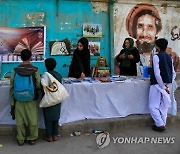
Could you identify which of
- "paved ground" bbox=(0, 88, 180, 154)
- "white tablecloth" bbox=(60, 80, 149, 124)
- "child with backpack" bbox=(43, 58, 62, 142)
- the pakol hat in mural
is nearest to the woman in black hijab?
"white tablecloth" bbox=(60, 80, 149, 124)

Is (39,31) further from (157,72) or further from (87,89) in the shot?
(157,72)

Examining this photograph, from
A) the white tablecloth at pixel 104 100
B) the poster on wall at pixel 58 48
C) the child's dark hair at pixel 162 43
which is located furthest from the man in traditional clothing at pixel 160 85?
the poster on wall at pixel 58 48

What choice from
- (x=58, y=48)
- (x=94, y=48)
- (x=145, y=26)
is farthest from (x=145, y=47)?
(x=58, y=48)

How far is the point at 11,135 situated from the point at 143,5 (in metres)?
5.62

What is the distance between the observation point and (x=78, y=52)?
594cm

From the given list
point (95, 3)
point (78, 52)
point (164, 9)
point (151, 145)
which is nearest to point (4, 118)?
point (78, 52)

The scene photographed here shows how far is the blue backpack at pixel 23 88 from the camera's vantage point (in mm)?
4285

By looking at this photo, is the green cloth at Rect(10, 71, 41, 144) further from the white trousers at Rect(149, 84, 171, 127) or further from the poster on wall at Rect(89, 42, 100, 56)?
the poster on wall at Rect(89, 42, 100, 56)

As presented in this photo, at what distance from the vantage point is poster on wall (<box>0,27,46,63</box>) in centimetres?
737

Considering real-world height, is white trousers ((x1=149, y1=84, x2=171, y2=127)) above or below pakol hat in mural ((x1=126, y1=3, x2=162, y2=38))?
below

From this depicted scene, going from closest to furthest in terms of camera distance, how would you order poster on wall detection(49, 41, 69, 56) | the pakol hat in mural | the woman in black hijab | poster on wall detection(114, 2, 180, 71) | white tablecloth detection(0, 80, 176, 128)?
white tablecloth detection(0, 80, 176, 128) < the woman in black hijab < poster on wall detection(49, 41, 69, 56) < poster on wall detection(114, 2, 180, 71) < the pakol hat in mural

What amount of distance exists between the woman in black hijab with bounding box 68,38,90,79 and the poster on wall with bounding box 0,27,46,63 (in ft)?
6.56

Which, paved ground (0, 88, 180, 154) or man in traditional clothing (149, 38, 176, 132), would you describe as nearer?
paved ground (0, 88, 180, 154)

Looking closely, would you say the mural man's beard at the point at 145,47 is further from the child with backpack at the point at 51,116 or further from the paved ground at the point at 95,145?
the child with backpack at the point at 51,116
